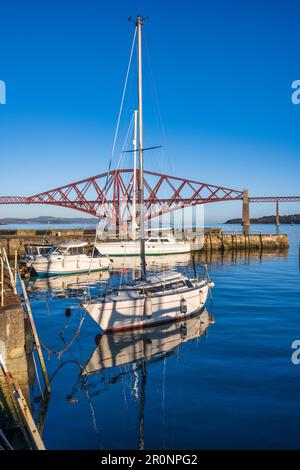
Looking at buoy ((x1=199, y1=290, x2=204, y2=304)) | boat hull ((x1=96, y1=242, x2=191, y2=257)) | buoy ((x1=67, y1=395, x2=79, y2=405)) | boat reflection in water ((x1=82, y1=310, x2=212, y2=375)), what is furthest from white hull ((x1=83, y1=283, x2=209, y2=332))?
boat hull ((x1=96, y1=242, x2=191, y2=257))

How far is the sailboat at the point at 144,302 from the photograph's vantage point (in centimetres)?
1725

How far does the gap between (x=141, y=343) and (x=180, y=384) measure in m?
4.37

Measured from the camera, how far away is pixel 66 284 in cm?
3195

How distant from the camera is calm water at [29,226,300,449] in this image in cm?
918

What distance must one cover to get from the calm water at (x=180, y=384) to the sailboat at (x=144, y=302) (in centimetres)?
67

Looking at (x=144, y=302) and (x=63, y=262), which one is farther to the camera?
(x=63, y=262)

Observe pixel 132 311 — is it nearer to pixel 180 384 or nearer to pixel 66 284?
pixel 180 384

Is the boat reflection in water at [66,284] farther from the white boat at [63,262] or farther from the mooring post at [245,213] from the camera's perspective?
the mooring post at [245,213]

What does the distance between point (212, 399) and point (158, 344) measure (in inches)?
214

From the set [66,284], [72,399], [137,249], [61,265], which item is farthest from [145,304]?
[137,249]

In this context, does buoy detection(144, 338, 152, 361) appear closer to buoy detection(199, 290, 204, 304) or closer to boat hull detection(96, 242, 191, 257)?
buoy detection(199, 290, 204, 304)
